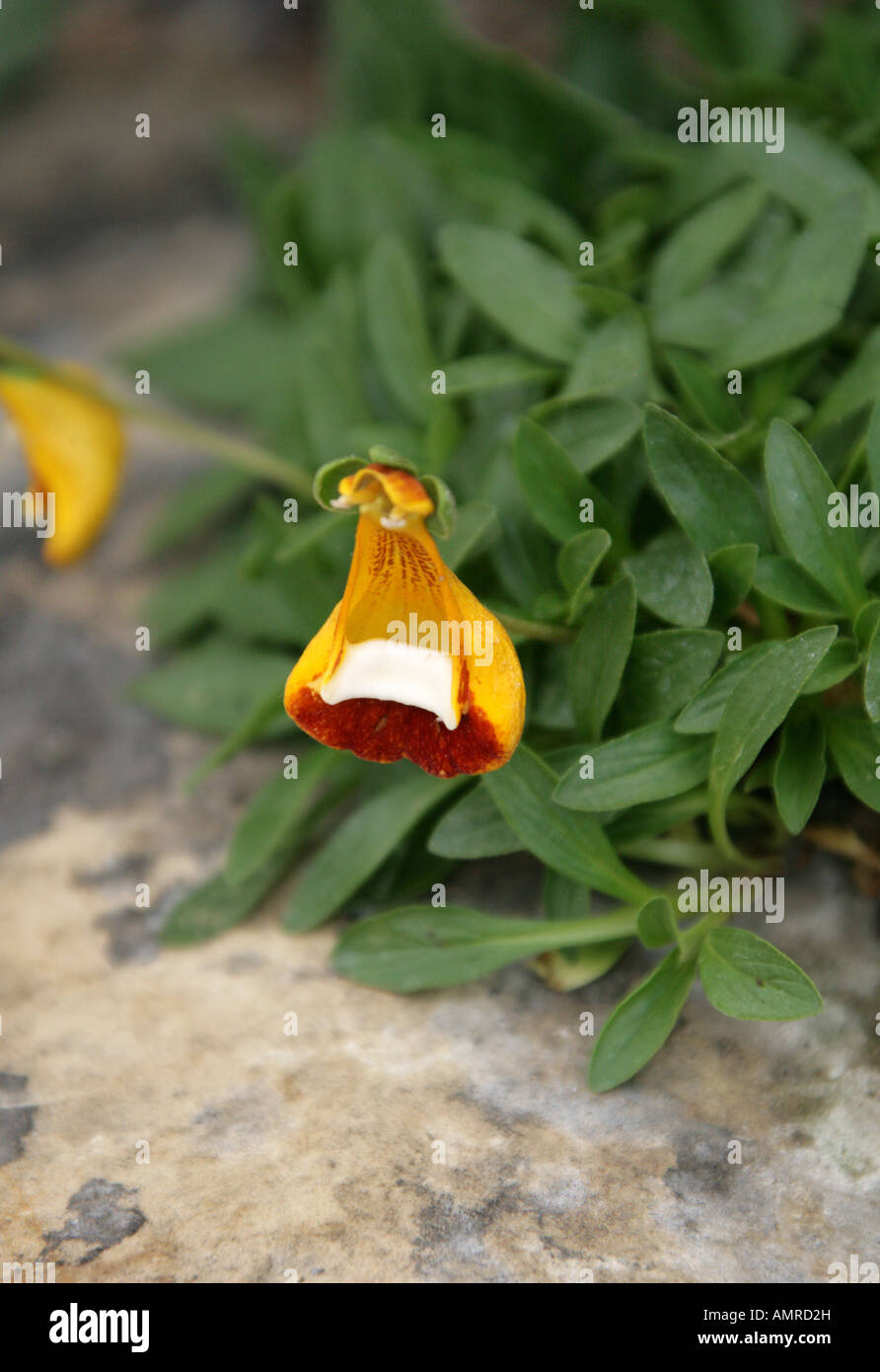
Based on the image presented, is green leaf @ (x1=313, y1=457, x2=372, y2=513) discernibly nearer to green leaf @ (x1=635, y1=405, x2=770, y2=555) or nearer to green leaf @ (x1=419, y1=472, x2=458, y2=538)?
green leaf @ (x1=419, y1=472, x2=458, y2=538)

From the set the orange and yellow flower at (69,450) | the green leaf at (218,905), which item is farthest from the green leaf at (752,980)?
the orange and yellow flower at (69,450)

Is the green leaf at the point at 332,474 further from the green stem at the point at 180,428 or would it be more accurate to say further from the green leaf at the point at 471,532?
the green stem at the point at 180,428

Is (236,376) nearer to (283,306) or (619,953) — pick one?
(283,306)

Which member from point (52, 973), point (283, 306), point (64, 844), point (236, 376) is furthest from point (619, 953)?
point (283, 306)

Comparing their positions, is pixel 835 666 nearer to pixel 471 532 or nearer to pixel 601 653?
pixel 601 653

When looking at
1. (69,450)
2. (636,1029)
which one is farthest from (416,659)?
(69,450)

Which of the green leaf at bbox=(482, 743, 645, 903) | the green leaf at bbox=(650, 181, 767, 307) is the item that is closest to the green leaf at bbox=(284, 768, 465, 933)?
the green leaf at bbox=(482, 743, 645, 903)
